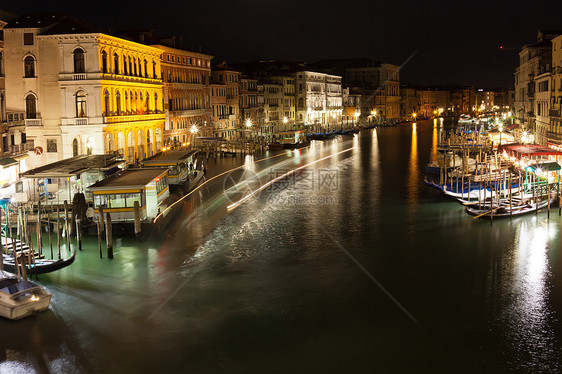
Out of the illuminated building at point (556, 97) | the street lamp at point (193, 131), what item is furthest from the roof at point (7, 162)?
Result: the illuminated building at point (556, 97)

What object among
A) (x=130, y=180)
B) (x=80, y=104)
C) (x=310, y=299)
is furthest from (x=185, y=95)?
(x=310, y=299)

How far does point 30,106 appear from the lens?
29.7 metres

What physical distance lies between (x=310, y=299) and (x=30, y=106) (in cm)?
2189

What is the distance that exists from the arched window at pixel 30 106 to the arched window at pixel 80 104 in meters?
1.99

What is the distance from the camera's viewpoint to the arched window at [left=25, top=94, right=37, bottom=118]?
97.0 feet

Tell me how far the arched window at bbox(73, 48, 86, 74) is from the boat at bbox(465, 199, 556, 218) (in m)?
19.4

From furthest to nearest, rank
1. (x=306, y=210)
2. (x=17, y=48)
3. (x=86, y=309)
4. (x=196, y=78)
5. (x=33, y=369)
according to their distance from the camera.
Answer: (x=196, y=78)
(x=17, y=48)
(x=306, y=210)
(x=86, y=309)
(x=33, y=369)

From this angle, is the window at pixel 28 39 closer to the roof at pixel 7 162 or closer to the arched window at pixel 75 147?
the arched window at pixel 75 147

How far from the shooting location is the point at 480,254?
16.4 meters

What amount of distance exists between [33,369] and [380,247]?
1011 cm

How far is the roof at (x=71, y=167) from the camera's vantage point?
20531mm

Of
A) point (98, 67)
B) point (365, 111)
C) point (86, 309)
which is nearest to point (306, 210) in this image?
point (86, 309)

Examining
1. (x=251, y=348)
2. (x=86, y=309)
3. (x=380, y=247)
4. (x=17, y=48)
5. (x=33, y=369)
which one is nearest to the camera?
(x=33, y=369)

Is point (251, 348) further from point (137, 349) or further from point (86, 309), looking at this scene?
point (86, 309)
